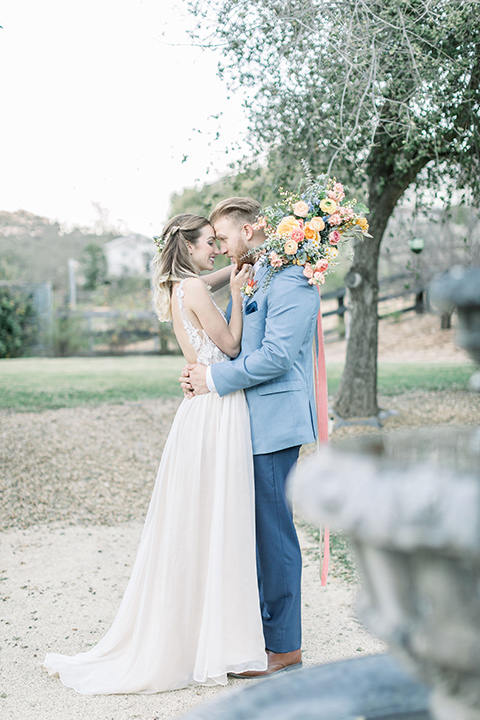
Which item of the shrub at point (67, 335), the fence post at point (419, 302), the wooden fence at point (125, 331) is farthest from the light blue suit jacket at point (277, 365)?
the fence post at point (419, 302)

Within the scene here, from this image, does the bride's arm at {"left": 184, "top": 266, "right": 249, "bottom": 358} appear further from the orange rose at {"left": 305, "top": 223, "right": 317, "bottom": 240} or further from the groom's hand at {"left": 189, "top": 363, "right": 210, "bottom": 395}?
the orange rose at {"left": 305, "top": 223, "right": 317, "bottom": 240}

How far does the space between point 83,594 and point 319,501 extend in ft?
12.7

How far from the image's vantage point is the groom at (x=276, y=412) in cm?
305

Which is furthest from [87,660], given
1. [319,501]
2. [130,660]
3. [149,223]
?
[149,223]

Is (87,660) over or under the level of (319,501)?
under

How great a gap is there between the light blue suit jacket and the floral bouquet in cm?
5

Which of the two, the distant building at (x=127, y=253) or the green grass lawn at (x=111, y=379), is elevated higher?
the distant building at (x=127, y=253)

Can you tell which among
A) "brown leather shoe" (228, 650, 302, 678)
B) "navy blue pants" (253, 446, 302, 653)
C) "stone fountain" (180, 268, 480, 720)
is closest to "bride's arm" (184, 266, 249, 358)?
"navy blue pants" (253, 446, 302, 653)

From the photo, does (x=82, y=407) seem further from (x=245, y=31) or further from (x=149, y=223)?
(x=245, y=31)

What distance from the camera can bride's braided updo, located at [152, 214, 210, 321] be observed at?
3342 millimetres

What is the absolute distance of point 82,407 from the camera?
39.0 ft

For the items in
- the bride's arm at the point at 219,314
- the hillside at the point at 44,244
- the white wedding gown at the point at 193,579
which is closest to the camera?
the white wedding gown at the point at 193,579

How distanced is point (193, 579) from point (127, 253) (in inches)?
1239

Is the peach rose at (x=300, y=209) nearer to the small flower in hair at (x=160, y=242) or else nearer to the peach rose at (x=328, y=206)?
the peach rose at (x=328, y=206)
